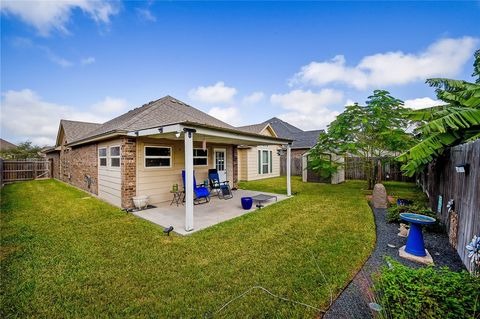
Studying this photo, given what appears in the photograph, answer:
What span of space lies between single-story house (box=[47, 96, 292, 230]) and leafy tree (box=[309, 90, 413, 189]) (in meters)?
2.42

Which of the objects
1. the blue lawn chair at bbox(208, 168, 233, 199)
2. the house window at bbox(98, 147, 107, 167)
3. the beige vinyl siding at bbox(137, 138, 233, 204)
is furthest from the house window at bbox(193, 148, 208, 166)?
the house window at bbox(98, 147, 107, 167)

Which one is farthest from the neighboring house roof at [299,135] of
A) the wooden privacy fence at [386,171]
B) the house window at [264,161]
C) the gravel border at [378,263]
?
the gravel border at [378,263]

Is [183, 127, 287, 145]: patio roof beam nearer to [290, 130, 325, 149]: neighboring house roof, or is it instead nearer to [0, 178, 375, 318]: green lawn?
[0, 178, 375, 318]: green lawn

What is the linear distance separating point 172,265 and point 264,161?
15.2m

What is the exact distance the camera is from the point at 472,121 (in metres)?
3.83

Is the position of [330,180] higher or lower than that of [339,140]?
lower

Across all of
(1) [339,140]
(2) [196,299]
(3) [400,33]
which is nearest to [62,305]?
(2) [196,299]

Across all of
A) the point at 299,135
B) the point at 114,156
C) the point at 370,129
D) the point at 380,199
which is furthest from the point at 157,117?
the point at 299,135

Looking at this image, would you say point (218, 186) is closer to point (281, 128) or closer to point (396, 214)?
point (396, 214)

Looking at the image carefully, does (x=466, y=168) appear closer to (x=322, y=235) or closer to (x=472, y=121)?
(x=472, y=121)

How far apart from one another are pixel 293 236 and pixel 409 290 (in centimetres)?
308

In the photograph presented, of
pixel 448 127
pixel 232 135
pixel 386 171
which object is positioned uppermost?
pixel 232 135

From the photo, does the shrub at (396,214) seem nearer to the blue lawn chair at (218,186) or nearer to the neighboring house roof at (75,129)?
the blue lawn chair at (218,186)

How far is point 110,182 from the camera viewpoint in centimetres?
852
